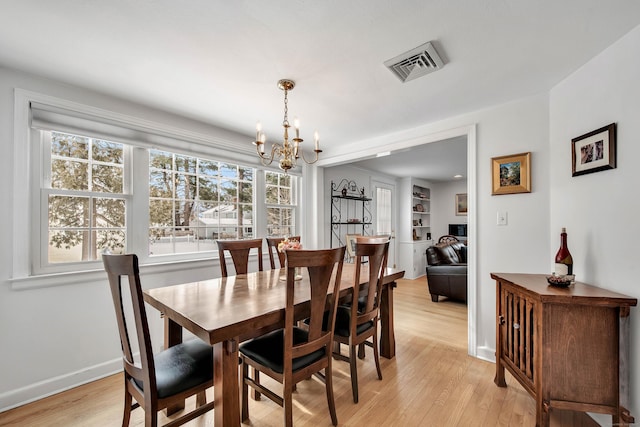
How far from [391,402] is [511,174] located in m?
2.13

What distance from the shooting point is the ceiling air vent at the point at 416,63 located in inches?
66.5

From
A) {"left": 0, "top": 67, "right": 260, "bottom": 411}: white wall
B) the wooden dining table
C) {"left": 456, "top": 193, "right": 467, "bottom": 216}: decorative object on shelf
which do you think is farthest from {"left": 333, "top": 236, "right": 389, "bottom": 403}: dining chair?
{"left": 456, "top": 193, "right": 467, "bottom": 216}: decorative object on shelf

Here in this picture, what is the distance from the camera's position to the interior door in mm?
5980

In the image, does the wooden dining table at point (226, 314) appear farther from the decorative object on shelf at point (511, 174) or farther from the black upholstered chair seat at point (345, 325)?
the decorative object on shelf at point (511, 174)

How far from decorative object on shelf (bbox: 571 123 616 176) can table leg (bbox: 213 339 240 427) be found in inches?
94.4

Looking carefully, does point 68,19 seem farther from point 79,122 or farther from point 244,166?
point 244,166

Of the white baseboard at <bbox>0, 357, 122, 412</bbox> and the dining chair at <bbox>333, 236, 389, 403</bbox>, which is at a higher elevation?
the dining chair at <bbox>333, 236, 389, 403</bbox>

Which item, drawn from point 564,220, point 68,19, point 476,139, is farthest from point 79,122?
point 564,220

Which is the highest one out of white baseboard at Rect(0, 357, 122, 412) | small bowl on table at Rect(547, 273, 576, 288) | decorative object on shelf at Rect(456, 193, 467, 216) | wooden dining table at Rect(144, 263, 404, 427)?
decorative object on shelf at Rect(456, 193, 467, 216)

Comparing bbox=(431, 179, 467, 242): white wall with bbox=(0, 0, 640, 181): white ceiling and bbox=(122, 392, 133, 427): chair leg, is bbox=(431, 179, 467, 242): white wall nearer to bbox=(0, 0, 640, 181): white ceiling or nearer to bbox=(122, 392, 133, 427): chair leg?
bbox=(0, 0, 640, 181): white ceiling

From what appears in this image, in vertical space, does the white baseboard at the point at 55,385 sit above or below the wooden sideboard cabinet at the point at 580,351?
below

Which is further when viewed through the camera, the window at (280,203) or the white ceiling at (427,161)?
the white ceiling at (427,161)

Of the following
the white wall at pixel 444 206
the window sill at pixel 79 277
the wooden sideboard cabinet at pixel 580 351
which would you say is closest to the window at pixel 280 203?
the window sill at pixel 79 277

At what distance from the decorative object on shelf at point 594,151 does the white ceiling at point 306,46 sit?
52cm
